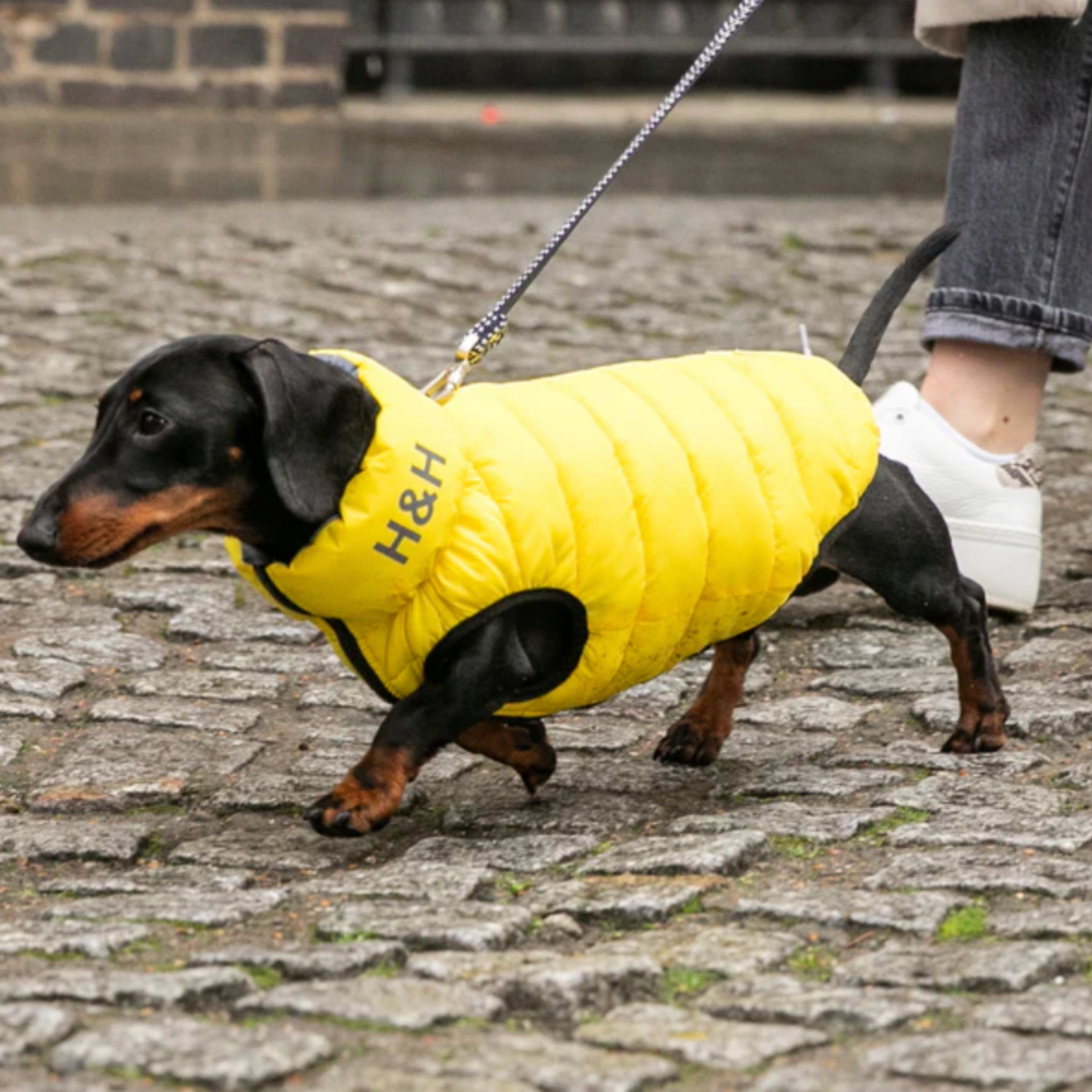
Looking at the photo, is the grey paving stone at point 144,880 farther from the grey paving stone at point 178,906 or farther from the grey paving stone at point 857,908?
the grey paving stone at point 857,908

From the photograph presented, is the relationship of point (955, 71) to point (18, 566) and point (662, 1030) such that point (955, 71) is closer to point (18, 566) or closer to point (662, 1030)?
point (18, 566)

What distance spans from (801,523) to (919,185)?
21.8 feet

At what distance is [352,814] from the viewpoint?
301cm

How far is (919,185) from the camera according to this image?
9.55m

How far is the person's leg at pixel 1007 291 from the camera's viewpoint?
4215mm

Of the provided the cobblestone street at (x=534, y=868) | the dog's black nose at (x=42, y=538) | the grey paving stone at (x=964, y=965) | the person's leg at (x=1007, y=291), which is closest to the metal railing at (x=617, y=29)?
the cobblestone street at (x=534, y=868)

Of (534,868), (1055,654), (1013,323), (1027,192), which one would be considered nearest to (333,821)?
(534,868)

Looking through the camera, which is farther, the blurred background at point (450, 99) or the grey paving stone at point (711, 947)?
the blurred background at point (450, 99)

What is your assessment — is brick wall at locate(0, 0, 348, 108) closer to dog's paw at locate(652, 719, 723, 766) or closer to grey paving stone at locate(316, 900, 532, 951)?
dog's paw at locate(652, 719, 723, 766)

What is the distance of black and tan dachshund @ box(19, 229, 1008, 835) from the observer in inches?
113

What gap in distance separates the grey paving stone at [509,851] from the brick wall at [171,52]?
8.31m

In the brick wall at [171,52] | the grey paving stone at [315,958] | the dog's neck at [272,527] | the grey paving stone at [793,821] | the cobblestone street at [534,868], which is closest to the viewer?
the cobblestone street at [534,868]

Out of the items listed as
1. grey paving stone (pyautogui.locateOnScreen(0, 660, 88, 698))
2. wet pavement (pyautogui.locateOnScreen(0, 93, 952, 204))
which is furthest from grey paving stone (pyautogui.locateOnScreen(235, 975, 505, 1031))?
wet pavement (pyautogui.locateOnScreen(0, 93, 952, 204))

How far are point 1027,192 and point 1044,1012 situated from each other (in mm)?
2292
